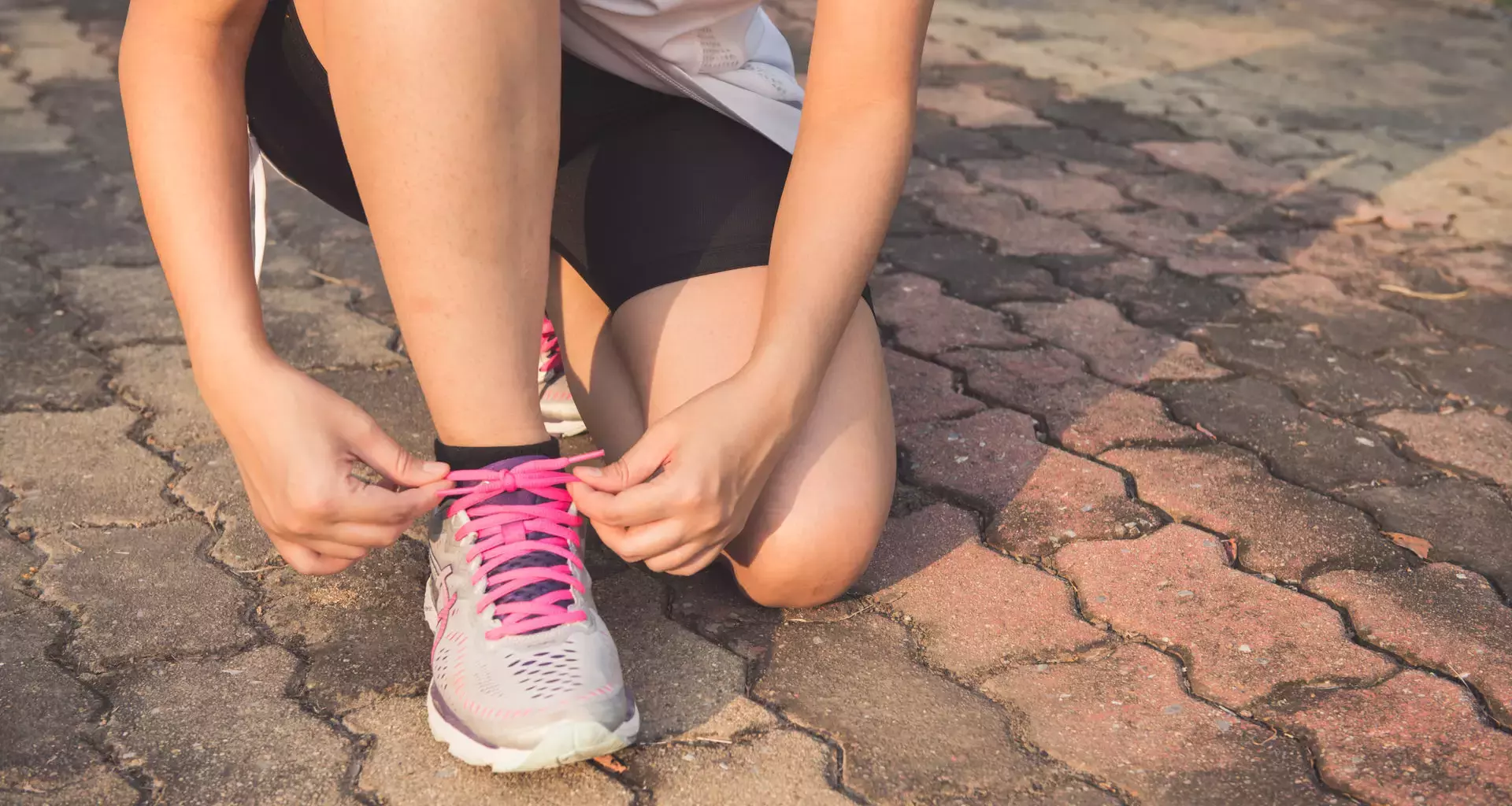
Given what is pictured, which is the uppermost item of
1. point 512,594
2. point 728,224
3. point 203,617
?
point 728,224

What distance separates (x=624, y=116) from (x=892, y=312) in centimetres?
73

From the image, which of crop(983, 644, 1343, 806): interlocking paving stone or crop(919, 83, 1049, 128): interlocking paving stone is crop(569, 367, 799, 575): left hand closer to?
crop(983, 644, 1343, 806): interlocking paving stone

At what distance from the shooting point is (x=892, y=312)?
2.22m

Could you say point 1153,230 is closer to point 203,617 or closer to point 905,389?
point 905,389

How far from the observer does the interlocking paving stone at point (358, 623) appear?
1.32 metres

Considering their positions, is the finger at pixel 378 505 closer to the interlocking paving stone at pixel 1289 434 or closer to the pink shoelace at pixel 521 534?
the pink shoelace at pixel 521 534

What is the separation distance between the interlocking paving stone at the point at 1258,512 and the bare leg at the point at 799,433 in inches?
16.0

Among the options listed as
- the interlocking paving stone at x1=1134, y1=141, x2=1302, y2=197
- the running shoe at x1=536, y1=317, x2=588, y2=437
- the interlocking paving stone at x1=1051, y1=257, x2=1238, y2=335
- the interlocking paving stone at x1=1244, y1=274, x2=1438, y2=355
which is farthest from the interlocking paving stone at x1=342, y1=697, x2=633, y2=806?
the interlocking paving stone at x1=1134, y1=141, x2=1302, y2=197

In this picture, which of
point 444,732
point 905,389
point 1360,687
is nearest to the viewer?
point 444,732

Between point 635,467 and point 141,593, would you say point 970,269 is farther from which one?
point 141,593

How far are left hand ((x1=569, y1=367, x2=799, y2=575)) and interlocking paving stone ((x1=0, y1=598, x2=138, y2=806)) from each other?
0.45 metres

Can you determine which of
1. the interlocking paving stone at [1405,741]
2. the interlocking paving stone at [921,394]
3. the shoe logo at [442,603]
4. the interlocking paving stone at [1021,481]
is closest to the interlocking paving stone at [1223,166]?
the interlocking paving stone at [921,394]

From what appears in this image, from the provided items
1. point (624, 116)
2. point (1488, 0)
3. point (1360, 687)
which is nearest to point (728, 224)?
point (624, 116)

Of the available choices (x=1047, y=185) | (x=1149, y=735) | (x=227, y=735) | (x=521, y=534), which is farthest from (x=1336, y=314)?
(x=227, y=735)
